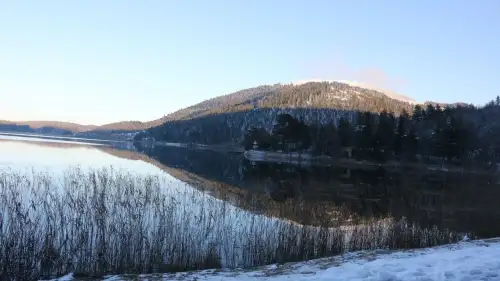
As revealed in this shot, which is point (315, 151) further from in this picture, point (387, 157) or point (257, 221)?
point (257, 221)

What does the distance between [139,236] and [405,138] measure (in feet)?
221

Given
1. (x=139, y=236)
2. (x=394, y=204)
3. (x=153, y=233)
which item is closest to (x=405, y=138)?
(x=394, y=204)

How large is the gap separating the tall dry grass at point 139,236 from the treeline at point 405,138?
5769 centimetres

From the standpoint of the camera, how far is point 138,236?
512 inches

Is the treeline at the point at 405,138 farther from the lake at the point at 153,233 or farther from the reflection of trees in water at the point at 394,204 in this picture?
the lake at the point at 153,233

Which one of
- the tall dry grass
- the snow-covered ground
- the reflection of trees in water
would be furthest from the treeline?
the snow-covered ground

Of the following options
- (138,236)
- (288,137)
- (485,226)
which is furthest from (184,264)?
(288,137)

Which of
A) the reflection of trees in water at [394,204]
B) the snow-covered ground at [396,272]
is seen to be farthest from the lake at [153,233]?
the snow-covered ground at [396,272]

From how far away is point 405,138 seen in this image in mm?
72875

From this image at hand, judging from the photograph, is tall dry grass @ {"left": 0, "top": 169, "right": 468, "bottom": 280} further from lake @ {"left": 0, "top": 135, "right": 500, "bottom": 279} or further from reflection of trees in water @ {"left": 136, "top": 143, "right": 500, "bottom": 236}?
reflection of trees in water @ {"left": 136, "top": 143, "right": 500, "bottom": 236}

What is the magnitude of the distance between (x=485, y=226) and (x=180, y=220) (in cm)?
1642

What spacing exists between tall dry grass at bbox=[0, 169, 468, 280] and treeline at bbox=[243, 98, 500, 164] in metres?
57.7

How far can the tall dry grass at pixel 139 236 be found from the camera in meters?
11.7

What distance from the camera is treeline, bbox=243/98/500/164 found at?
69.6 meters
